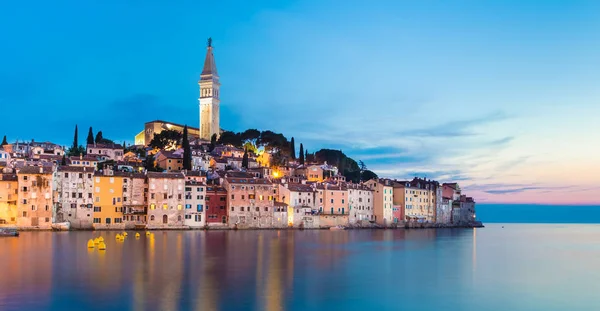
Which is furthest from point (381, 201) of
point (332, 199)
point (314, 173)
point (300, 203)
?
point (300, 203)

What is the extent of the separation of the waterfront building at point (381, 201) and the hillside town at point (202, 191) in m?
0.13

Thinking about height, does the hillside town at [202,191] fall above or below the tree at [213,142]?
below

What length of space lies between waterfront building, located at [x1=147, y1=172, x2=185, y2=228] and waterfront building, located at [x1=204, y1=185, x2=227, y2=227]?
299cm

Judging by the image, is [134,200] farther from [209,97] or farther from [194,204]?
[209,97]

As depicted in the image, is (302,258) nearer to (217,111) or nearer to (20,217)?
(20,217)

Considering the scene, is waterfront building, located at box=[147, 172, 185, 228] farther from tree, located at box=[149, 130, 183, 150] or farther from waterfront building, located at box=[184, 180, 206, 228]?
tree, located at box=[149, 130, 183, 150]

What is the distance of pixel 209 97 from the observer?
104375 mm

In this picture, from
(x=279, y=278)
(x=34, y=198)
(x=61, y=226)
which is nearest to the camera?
(x=279, y=278)

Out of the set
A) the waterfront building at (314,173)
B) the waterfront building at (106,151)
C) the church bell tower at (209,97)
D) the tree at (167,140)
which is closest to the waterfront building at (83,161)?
the waterfront building at (106,151)

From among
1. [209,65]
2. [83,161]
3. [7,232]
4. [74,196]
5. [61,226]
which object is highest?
[209,65]

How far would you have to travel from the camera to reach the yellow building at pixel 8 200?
4847 centimetres

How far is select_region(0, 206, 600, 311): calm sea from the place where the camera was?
18.7m

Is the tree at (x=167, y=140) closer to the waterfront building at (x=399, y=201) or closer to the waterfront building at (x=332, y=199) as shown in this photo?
the waterfront building at (x=332, y=199)

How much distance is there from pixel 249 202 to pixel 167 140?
1298 inches
